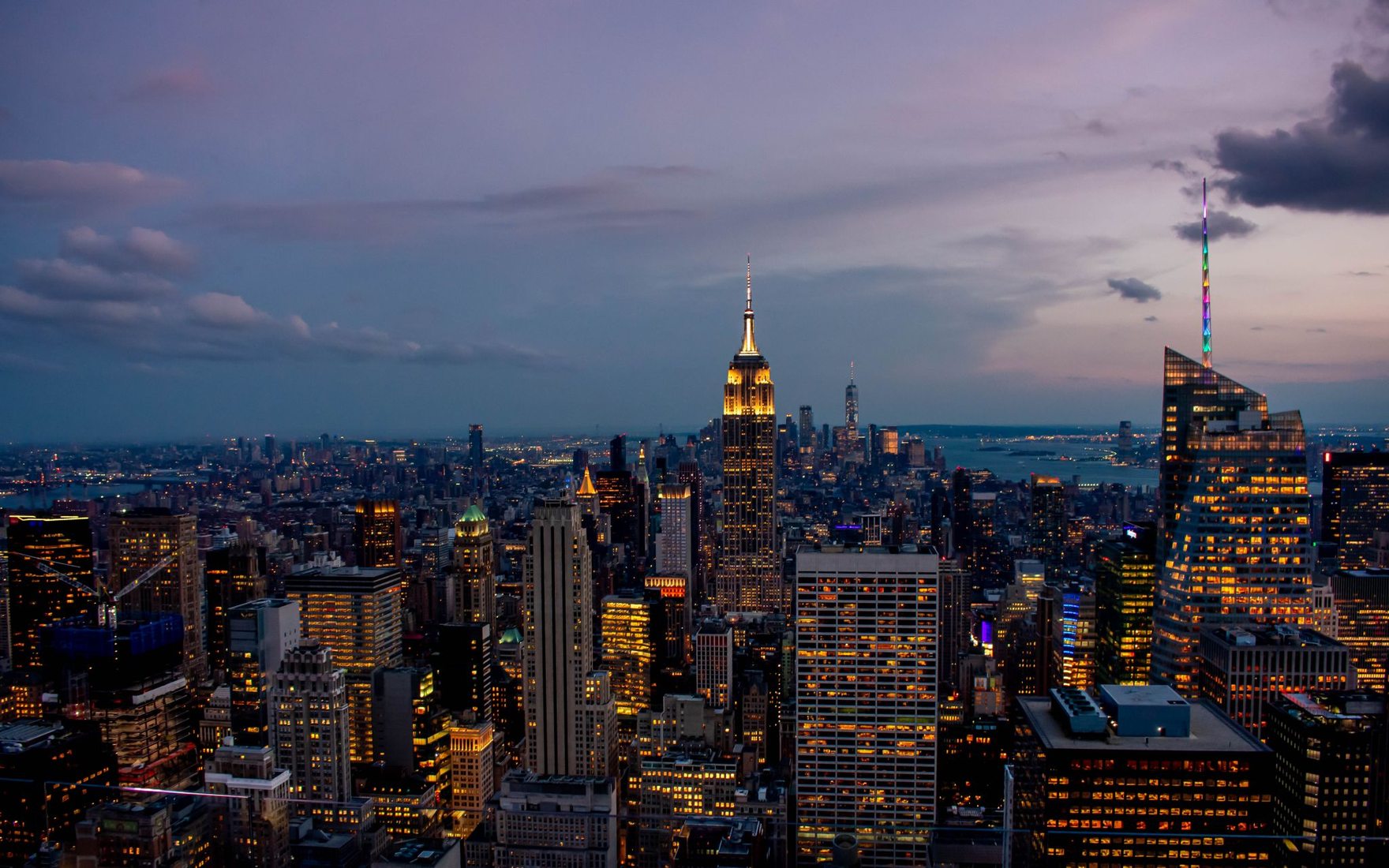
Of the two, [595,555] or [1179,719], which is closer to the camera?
[1179,719]

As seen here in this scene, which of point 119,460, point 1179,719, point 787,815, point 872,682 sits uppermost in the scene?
point 119,460

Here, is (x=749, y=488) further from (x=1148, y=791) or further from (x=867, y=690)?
(x=1148, y=791)

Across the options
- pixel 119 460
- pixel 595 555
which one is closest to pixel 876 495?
pixel 595 555

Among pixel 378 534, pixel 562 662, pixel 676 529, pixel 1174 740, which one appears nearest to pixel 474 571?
pixel 378 534

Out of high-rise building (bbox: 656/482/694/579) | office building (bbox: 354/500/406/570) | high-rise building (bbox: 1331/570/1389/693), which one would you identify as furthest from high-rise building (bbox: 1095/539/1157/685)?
office building (bbox: 354/500/406/570)

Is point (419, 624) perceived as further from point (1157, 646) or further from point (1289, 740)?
point (1289, 740)

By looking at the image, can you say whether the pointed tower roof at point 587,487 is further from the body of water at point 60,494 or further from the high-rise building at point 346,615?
the body of water at point 60,494

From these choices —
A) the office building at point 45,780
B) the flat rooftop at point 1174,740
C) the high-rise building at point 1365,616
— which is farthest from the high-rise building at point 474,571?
the high-rise building at point 1365,616
